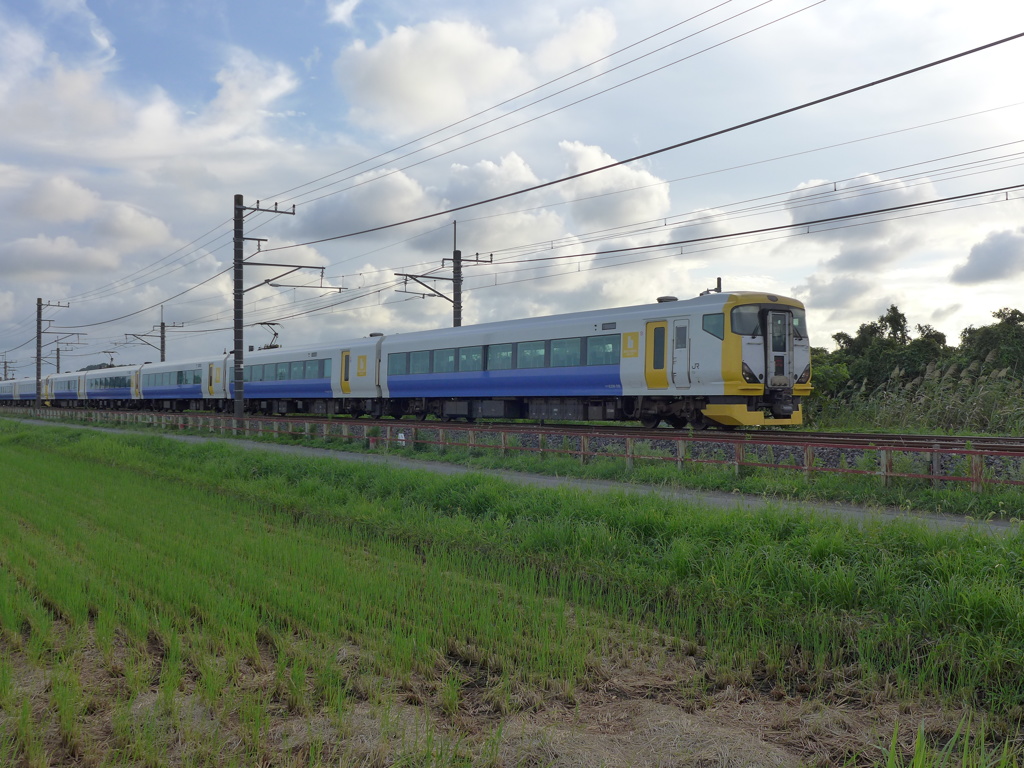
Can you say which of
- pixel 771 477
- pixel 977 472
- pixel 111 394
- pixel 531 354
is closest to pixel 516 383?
pixel 531 354

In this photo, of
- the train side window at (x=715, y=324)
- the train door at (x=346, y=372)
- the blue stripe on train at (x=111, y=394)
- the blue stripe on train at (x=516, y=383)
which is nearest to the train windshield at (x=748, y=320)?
the train side window at (x=715, y=324)

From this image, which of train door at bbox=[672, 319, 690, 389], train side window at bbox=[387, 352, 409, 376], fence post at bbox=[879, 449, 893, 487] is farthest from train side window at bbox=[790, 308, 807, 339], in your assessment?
train side window at bbox=[387, 352, 409, 376]

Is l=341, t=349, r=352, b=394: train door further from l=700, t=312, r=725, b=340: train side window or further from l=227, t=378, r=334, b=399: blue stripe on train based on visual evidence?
l=700, t=312, r=725, b=340: train side window

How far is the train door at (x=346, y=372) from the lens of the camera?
30.3m

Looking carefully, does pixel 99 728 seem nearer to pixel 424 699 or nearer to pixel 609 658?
pixel 424 699

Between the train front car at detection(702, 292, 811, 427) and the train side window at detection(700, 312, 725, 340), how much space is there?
2cm

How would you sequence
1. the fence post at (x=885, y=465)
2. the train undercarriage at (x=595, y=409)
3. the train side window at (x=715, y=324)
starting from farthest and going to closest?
1. the train undercarriage at (x=595, y=409)
2. the train side window at (x=715, y=324)
3. the fence post at (x=885, y=465)

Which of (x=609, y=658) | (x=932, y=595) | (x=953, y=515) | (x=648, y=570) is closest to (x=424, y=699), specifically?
(x=609, y=658)

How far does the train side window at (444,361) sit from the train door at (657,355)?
7927mm

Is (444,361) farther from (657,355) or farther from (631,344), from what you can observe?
(657,355)

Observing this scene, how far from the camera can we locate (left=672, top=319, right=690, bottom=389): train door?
18.1 meters

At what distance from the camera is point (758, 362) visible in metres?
17.6

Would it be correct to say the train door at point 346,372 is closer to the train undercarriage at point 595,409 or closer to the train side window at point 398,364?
the train undercarriage at point 595,409

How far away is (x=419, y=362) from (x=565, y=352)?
719cm
